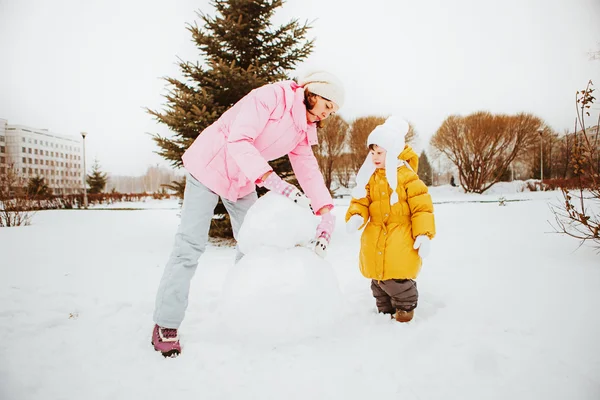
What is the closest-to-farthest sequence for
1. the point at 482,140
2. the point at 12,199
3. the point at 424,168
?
the point at 12,199, the point at 482,140, the point at 424,168

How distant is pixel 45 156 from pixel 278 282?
8.98 m

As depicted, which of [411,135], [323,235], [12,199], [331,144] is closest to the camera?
[323,235]

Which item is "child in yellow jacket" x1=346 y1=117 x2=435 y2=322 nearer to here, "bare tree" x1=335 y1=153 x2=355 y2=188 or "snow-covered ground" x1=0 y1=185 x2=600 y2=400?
"snow-covered ground" x1=0 y1=185 x2=600 y2=400

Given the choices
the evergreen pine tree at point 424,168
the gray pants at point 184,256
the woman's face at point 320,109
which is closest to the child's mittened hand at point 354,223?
the woman's face at point 320,109

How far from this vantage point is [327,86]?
190 cm

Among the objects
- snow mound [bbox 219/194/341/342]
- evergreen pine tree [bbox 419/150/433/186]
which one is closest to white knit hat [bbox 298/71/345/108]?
snow mound [bbox 219/194/341/342]

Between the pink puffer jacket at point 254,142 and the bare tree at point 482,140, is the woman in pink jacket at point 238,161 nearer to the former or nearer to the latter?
the pink puffer jacket at point 254,142

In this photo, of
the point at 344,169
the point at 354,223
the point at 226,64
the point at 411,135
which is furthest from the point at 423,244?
the point at 344,169

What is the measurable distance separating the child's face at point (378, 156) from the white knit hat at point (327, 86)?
0.49m

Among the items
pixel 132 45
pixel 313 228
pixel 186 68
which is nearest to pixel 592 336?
pixel 313 228

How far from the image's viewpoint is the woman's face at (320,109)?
1950 mm

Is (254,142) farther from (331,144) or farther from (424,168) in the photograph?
(424,168)

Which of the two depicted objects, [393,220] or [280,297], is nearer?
[280,297]

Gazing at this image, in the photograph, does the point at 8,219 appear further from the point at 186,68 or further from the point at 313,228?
the point at 313,228
